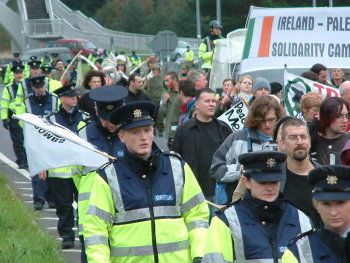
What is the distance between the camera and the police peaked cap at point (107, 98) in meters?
9.06

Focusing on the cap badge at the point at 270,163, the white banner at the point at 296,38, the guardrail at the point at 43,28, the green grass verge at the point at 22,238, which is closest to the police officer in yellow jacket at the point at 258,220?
the cap badge at the point at 270,163

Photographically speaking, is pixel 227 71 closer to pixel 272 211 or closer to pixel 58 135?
pixel 58 135

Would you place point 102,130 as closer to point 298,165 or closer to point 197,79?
point 298,165

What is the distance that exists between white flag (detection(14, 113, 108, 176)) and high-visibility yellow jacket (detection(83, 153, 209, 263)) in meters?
1.48

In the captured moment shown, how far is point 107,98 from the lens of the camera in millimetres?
9070

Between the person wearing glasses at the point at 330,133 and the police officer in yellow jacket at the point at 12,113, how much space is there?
35.4 feet

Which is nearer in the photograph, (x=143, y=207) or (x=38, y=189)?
(x=143, y=207)

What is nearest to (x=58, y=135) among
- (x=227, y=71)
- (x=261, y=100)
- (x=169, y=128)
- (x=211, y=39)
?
(x=261, y=100)

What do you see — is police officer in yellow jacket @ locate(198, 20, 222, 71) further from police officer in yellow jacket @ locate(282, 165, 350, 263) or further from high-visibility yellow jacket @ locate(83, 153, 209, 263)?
police officer in yellow jacket @ locate(282, 165, 350, 263)

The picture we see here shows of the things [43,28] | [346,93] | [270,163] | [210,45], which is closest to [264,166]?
[270,163]

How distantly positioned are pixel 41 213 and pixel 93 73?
2.96 metres

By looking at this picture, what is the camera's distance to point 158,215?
7223 millimetres

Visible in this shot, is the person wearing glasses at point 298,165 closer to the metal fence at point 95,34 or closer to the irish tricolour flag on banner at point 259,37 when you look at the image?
the irish tricolour flag on banner at point 259,37

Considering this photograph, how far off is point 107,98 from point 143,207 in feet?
6.56
